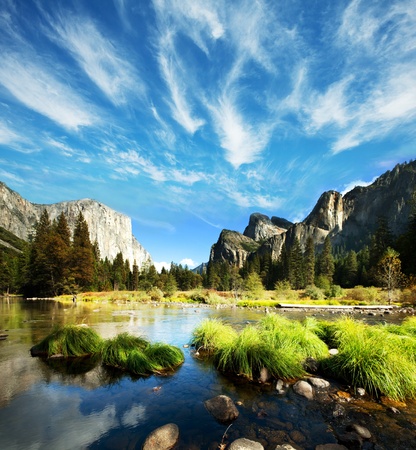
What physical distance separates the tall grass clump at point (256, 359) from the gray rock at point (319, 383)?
54 cm

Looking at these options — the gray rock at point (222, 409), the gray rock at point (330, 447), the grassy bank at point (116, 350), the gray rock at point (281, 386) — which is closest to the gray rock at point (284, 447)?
the gray rock at point (330, 447)

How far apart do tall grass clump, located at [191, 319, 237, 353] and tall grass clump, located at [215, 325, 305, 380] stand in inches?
78.5


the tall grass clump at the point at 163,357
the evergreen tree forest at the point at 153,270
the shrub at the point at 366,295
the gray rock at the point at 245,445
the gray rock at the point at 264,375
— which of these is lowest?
the gray rock at the point at 245,445

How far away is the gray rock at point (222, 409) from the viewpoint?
5.79 meters

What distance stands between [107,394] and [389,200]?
202 m

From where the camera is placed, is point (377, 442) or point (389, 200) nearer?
point (377, 442)

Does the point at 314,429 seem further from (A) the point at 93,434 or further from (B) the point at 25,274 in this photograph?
(B) the point at 25,274

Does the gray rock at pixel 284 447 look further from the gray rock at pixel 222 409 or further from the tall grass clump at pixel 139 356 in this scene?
the tall grass clump at pixel 139 356

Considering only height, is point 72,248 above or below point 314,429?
above

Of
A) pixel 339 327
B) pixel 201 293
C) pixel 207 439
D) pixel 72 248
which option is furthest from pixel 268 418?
pixel 72 248

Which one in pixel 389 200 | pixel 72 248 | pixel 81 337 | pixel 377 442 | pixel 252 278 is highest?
pixel 389 200

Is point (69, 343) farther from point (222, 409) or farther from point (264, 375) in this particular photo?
point (264, 375)

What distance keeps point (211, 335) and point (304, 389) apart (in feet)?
18.9

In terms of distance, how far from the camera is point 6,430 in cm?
517
